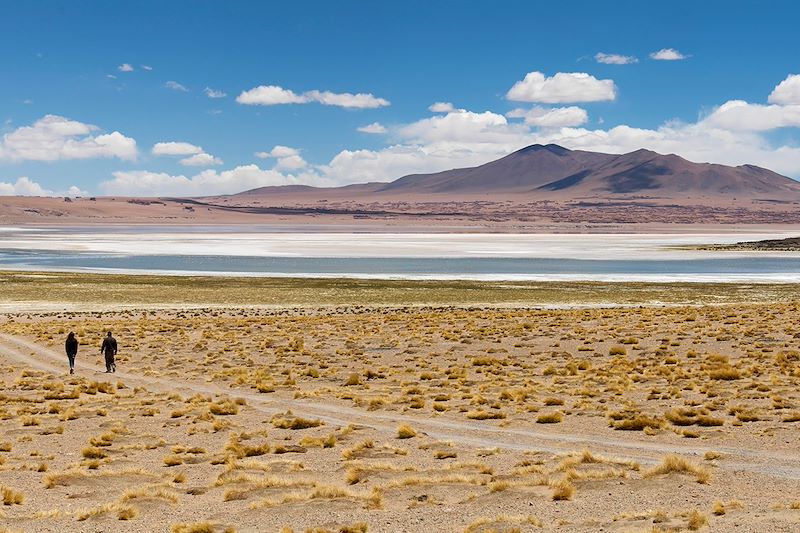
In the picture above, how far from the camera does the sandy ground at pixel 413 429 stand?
13.1m

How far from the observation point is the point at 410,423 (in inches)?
816

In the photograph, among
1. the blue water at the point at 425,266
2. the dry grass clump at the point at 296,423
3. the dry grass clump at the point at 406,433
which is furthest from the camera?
the blue water at the point at 425,266

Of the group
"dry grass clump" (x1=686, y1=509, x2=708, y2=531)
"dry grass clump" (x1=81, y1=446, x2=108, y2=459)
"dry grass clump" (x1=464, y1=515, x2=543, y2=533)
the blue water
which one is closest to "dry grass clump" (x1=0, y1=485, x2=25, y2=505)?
"dry grass clump" (x1=81, y1=446, x2=108, y2=459)

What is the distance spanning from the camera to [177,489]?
1477cm

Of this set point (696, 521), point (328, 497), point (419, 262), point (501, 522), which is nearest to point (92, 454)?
point (328, 497)

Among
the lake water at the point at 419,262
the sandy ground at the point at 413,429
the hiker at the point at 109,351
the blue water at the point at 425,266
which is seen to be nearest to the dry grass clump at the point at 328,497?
the sandy ground at the point at 413,429

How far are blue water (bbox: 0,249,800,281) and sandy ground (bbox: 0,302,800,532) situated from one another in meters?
42.1

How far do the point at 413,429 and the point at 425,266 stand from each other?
241 ft

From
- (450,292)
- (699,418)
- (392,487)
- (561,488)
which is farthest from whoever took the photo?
(450,292)

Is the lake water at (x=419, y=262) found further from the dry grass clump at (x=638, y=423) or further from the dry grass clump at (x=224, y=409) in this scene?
the dry grass clump at (x=638, y=423)

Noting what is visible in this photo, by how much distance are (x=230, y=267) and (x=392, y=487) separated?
77388 mm

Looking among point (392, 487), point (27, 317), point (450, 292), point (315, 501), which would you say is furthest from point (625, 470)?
point (450, 292)

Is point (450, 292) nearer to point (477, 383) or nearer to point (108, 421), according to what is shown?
point (477, 383)

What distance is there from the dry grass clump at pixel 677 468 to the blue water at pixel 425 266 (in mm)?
62125
